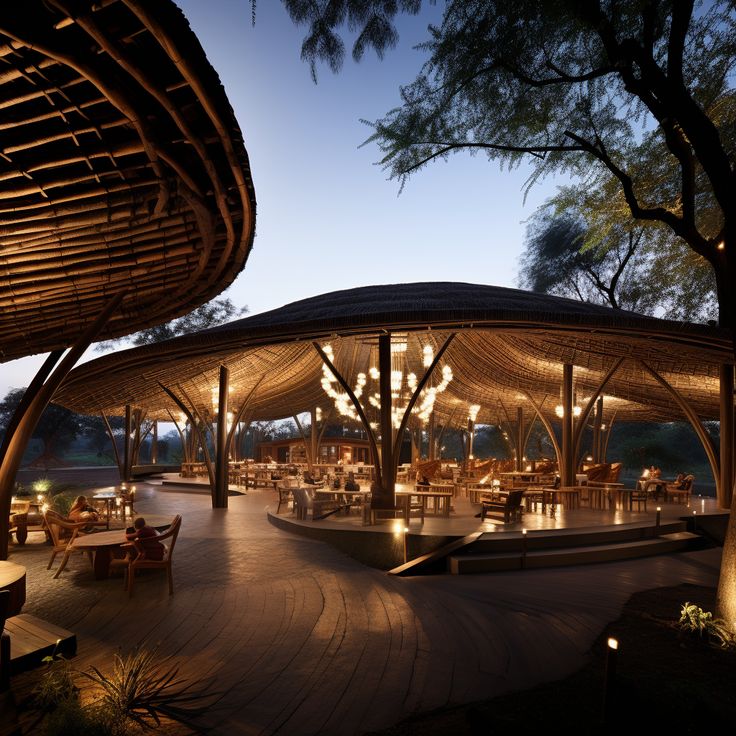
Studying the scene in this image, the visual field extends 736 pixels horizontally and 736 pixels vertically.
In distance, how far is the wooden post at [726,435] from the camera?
12438 mm

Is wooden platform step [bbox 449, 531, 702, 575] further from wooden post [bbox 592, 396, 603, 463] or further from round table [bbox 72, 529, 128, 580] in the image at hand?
wooden post [bbox 592, 396, 603, 463]

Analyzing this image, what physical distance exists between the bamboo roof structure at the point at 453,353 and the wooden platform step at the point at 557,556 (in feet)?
12.3

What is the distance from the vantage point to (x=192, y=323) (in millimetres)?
35625

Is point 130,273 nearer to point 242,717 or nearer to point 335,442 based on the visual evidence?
point 242,717

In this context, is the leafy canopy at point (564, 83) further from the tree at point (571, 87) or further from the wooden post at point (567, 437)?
the wooden post at point (567, 437)

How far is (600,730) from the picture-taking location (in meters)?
3.23

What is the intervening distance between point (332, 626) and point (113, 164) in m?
4.35

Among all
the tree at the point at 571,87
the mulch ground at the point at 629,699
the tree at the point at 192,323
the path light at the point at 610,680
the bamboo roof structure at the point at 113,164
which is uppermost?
the tree at the point at 192,323

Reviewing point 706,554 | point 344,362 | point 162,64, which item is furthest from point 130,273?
point 344,362

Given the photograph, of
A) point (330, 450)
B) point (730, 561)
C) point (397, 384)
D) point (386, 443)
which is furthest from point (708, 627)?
point (330, 450)

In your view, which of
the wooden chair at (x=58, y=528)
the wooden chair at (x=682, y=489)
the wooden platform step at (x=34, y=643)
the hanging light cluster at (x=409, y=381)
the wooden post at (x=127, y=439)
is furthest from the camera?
the wooden post at (x=127, y=439)

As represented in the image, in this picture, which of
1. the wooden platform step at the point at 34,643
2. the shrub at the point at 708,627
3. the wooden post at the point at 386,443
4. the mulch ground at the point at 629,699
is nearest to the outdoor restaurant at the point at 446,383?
the wooden post at the point at 386,443

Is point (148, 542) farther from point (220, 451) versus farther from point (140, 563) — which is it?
A: point (220, 451)

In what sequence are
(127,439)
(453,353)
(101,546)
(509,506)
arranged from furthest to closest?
1. (127,439)
2. (453,353)
3. (509,506)
4. (101,546)
